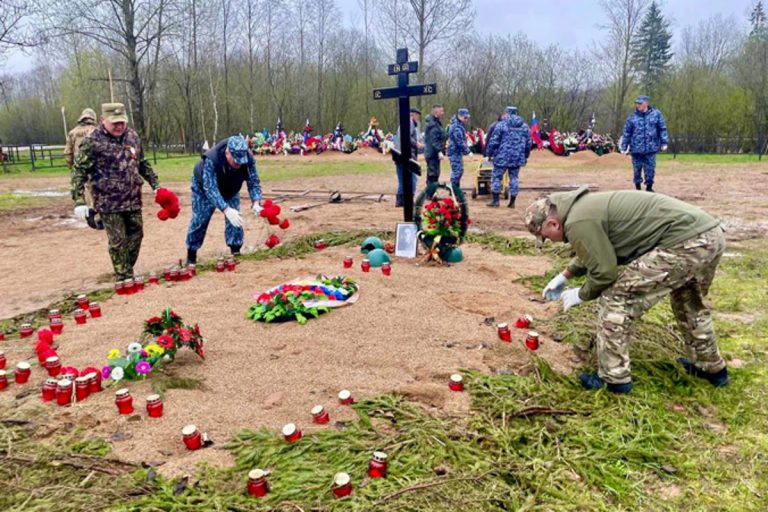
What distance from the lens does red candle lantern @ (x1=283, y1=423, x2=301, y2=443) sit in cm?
298

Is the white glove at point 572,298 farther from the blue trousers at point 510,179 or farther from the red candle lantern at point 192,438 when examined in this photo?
the blue trousers at point 510,179

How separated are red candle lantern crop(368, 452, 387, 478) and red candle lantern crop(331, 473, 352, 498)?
0.49ft

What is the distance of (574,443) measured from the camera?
2988mm

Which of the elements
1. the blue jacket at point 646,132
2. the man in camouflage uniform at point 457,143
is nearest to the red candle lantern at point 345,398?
the man in camouflage uniform at point 457,143

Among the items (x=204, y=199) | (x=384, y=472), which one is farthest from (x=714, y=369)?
(x=204, y=199)

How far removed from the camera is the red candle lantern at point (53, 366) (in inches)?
150

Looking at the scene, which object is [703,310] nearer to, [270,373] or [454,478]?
[454,478]

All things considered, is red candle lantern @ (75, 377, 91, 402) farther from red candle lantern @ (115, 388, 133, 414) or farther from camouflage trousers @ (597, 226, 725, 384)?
camouflage trousers @ (597, 226, 725, 384)

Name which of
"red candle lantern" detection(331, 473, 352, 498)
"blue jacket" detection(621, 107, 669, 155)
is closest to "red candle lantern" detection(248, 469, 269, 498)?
"red candle lantern" detection(331, 473, 352, 498)

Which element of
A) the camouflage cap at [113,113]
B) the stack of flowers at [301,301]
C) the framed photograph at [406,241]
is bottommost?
the stack of flowers at [301,301]

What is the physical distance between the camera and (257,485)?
8.39 ft

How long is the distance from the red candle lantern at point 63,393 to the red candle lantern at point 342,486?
1967mm

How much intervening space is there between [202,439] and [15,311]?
3.81m

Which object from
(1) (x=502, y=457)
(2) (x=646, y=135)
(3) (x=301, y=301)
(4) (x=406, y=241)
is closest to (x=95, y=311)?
(3) (x=301, y=301)
